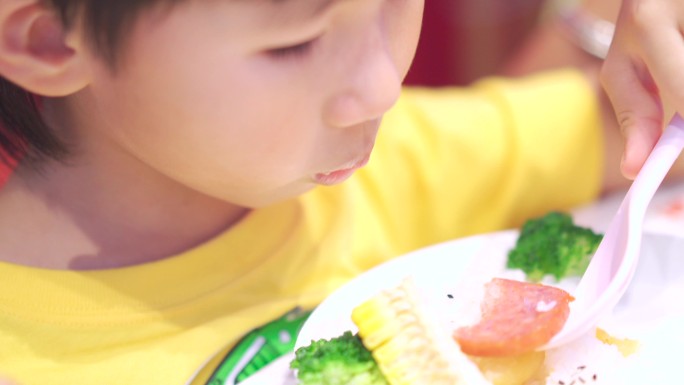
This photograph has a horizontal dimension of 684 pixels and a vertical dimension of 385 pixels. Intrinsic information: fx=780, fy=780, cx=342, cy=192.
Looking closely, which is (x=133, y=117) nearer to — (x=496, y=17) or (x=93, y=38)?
(x=93, y=38)

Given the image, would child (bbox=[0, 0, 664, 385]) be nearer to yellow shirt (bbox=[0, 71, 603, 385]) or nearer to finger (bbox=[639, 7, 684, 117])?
yellow shirt (bbox=[0, 71, 603, 385])

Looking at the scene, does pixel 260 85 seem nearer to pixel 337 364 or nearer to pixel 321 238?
pixel 337 364

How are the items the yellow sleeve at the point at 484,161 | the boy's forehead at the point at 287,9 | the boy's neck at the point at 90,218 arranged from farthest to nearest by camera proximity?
the yellow sleeve at the point at 484,161 → the boy's neck at the point at 90,218 → the boy's forehead at the point at 287,9

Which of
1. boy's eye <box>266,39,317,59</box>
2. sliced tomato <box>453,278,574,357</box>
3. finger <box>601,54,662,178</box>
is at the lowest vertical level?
sliced tomato <box>453,278,574,357</box>

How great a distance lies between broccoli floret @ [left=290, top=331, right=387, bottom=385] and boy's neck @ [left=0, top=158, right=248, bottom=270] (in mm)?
265

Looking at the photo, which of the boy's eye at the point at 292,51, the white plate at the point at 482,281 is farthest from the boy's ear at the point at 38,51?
the white plate at the point at 482,281

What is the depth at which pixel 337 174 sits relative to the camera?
652 mm

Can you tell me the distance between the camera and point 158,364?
68cm

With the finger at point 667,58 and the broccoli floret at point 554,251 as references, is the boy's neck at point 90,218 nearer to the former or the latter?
the broccoli floret at point 554,251

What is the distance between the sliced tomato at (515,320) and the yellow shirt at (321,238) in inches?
9.4

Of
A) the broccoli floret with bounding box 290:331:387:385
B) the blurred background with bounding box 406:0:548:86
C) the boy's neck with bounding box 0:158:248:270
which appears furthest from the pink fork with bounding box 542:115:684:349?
the blurred background with bounding box 406:0:548:86

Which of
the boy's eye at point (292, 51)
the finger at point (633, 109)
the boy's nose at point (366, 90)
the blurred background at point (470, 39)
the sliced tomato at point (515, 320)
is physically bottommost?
the sliced tomato at point (515, 320)

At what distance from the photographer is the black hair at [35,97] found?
52 centimetres

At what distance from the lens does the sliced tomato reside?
555 mm
